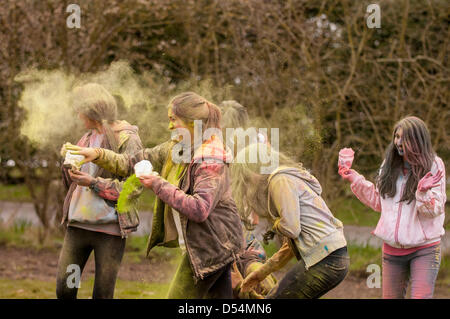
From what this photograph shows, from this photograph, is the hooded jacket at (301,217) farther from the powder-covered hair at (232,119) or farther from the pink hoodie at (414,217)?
the powder-covered hair at (232,119)

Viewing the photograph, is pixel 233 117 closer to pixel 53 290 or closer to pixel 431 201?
pixel 431 201

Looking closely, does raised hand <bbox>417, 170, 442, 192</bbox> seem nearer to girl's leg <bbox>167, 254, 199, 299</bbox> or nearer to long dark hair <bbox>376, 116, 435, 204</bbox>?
long dark hair <bbox>376, 116, 435, 204</bbox>

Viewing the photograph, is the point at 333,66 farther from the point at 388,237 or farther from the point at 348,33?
the point at 388,237

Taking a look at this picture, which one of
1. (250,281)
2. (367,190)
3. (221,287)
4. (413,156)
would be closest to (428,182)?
(413,156)

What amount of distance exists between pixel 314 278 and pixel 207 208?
0.66 metres

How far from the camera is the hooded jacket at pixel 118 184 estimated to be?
4.10 metres

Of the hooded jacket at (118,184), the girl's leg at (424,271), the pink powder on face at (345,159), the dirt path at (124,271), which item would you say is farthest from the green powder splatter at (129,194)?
the dirt path at (124,271)

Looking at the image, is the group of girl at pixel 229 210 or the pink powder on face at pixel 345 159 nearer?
the group of girl at pixel 229 210

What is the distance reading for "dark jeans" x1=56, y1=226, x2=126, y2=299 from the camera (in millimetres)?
4117

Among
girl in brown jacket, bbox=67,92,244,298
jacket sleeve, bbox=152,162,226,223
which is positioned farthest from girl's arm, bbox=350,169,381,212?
jacket sleeve, bbox=152,162,226,223

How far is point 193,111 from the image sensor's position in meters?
3.65

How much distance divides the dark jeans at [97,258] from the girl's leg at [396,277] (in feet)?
5.23
